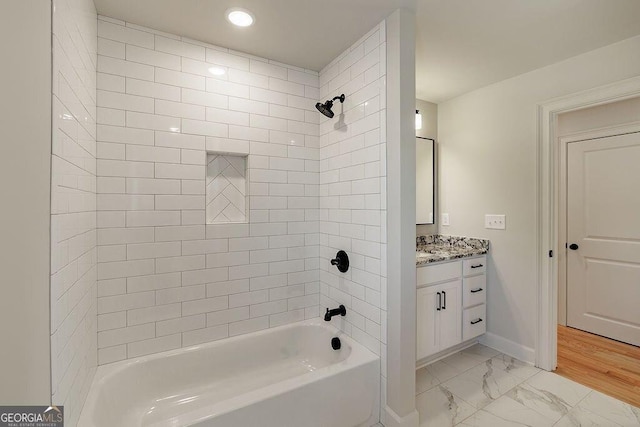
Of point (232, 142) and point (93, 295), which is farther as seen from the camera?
point (232, 142)

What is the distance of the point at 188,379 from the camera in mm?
1847

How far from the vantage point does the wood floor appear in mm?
2043

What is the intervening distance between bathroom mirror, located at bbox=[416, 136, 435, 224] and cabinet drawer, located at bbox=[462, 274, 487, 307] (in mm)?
724

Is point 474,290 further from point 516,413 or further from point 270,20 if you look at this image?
point 270,20

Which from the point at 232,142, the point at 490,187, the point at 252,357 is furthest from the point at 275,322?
the point at 490,187

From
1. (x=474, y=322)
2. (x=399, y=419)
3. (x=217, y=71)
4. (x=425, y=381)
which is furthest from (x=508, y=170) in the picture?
(x=217, y=71)

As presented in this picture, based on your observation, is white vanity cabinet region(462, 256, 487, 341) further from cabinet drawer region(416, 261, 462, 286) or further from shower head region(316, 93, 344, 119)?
shower head region(316, 93, 344, 119)

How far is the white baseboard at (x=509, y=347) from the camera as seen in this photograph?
2.40 m

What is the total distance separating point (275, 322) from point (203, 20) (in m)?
2.12

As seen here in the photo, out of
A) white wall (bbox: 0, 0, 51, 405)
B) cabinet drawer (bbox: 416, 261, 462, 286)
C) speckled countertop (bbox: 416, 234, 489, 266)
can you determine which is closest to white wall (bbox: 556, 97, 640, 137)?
speckled countertop (bbox: 416, 234, 489, 266)

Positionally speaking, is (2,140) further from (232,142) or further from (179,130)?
(232,142)

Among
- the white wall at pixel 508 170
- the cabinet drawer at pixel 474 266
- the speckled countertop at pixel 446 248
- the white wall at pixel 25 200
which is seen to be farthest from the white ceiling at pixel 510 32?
the white wall at pixel 25 200

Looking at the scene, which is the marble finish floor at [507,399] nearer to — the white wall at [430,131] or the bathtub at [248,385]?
the bathtub at [248,385]

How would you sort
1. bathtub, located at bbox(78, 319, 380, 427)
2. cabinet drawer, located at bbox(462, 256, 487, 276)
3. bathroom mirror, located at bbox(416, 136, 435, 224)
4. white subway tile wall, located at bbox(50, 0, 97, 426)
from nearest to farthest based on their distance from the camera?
1. white subway tile wall, located at bbox(50, 0, 97, 426)
2. bathtub, located at bbox(78, 319, 380, 427)
3. cabinet drawer, located at bbox(462, 256, 487, 276)
4. bathroom mirror, located at bbox(416, 136, 435, 224)
